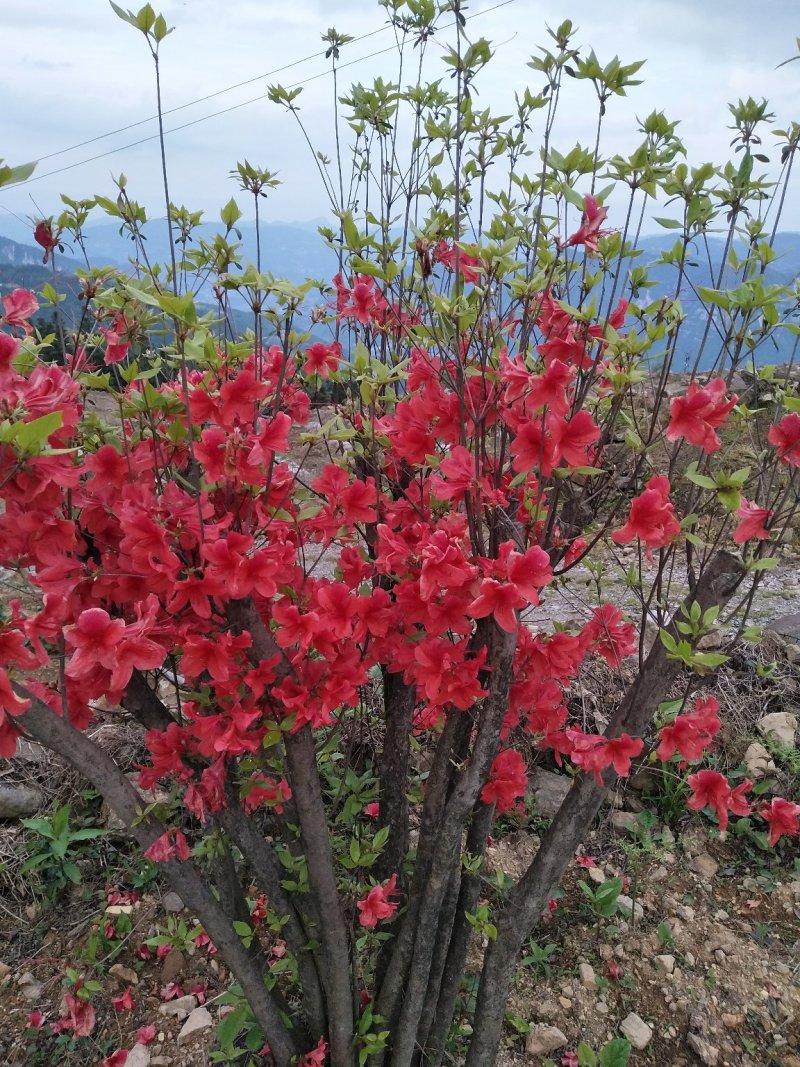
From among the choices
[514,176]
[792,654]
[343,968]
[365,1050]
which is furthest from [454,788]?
[792,654]

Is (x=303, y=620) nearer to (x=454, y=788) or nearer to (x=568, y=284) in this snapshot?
(x=454, y=788)

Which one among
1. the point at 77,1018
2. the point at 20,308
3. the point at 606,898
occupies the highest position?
the point at 20,308

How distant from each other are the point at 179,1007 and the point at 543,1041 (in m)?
1.17

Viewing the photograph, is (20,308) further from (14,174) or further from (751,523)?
(751,523)

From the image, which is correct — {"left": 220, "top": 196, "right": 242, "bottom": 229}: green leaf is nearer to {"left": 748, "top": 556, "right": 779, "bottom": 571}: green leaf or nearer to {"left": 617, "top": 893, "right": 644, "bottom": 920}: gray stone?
{"left": 748, "top": 556, "right": 779, "bottom": 571}: green leaf

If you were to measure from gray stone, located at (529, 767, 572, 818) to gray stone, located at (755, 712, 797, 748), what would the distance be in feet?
3.16

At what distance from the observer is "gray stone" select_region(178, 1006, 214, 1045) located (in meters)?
2.20

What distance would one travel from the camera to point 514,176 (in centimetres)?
186

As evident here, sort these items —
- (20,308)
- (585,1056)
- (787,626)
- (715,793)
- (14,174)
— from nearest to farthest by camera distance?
(14,174) < (20,308) < (715,793) < (585,1056) < (787,626)

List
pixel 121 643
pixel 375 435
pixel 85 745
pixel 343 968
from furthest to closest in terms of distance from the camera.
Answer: pixel 343 968 → pixel 375 435 → pixel 85 745 → pixel 121 643

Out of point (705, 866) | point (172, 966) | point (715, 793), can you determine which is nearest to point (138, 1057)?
point (172, 966)

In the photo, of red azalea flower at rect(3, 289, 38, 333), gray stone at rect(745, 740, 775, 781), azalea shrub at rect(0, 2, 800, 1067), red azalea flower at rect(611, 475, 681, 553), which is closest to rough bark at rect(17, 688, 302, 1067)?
azalea shrub at rect(0, 2, 800, 1067)

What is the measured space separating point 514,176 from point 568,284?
0.48m

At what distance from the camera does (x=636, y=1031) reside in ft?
7.27
